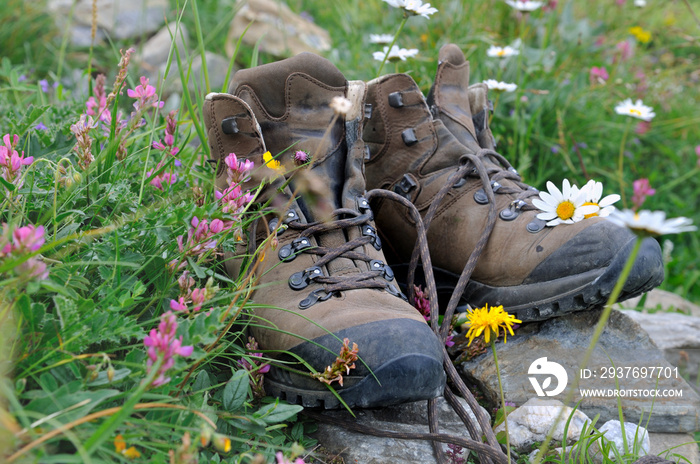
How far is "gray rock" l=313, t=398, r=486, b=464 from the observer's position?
1.44 m

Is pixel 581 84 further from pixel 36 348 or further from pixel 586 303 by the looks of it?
pixel 36 348

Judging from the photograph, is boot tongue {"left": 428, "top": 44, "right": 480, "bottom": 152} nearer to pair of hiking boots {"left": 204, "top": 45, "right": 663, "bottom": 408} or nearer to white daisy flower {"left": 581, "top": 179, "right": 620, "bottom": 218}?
pair of hiking boots {"left": 204, "top": 45, "right": 663, "bottom": 408}

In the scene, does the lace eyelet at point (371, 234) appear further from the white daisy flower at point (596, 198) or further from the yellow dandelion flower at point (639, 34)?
the yellow dandelion flower at point (639, 34)

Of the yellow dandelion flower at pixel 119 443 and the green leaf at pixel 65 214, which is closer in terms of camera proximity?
the yellow dandelion flower at pixel 119 443

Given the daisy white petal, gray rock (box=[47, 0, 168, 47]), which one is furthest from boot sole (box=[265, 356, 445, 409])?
gray rock (box=[47, 0, 168, 47])

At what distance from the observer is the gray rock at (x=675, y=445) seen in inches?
65.4

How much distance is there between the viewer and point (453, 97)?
7.30ft

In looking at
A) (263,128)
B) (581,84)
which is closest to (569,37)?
(581,84)

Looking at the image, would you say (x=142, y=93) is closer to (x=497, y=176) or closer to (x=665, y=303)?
(x=497, y=176)

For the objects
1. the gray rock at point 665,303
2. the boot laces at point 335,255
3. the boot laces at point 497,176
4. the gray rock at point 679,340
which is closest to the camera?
the boot laces at point 335,255

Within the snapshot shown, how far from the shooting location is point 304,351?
1.43 metres

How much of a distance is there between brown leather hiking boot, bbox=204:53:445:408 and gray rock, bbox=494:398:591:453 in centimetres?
32

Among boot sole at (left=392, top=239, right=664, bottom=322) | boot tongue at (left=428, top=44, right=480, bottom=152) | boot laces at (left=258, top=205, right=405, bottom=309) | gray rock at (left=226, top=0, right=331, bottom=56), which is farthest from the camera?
gray rock at (left=226, top=0, right=331, bottom=56)

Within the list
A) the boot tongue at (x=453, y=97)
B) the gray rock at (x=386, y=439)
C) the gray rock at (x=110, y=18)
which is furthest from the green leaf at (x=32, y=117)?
the gray rock at (x=110, y=18)
